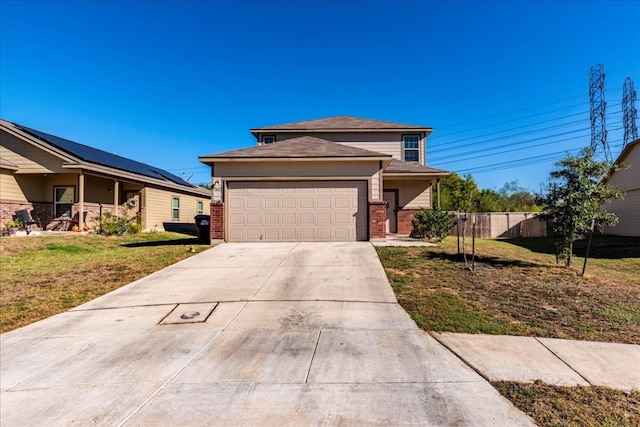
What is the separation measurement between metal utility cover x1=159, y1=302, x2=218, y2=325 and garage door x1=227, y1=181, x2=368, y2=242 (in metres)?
6.48

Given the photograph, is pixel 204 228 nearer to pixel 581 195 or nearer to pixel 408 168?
pixel 408 168

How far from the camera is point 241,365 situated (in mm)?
3916

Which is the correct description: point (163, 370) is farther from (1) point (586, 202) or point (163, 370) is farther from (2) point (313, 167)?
(2) point (313, 167)

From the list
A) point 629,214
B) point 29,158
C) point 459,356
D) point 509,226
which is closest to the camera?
point 459,356

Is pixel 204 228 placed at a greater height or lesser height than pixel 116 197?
lesser

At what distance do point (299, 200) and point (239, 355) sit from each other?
342 inches

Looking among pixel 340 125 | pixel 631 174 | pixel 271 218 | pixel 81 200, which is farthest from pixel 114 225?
pixel 631 174

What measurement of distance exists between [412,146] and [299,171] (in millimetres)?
8837

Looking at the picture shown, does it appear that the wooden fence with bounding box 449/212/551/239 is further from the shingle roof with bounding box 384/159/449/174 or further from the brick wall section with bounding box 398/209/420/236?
the shingle roof with bounding box 384/159/449/174

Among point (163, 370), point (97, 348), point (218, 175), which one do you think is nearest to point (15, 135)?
point (218, 175)

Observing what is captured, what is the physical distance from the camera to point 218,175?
12.6 meters

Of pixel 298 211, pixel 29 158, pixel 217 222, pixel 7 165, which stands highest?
pixel 29 158

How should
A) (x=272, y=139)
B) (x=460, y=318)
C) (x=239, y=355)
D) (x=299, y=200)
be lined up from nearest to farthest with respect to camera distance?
(x=239, y=355) → (x=460, y=318) → (x=299, y=200) → (x=272, y=139)

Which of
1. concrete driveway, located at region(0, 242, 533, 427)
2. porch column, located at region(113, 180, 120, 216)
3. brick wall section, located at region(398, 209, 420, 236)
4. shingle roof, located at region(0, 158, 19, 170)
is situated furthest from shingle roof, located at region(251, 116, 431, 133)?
concrete driveway, located at region(0, 242, 533, 427)
